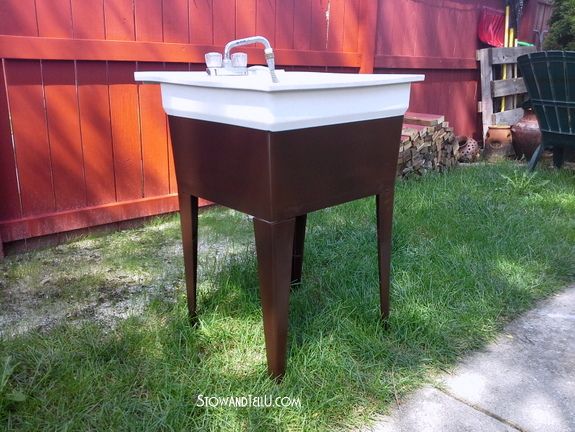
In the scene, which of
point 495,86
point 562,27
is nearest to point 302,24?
point 495,86

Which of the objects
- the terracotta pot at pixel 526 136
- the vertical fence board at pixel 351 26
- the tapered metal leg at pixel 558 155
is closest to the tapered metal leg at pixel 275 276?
the vertical fence board at pixel 351 26

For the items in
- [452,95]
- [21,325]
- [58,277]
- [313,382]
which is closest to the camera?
[313,382]

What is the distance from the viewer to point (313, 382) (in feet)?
5.73

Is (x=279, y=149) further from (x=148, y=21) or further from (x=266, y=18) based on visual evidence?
(x=266, y=18)

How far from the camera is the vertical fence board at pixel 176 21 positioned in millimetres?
3227

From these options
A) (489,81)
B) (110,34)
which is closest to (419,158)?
(489,81)

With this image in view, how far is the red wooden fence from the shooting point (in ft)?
8.98

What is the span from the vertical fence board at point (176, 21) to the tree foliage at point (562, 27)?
4081 mm

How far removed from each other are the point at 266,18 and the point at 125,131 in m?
1.32

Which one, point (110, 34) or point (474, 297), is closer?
point (474, 297)

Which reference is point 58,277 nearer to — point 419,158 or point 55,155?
point 55,155

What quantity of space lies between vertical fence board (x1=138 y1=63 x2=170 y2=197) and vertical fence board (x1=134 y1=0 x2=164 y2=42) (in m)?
0.16

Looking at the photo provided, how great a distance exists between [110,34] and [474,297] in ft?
7.75

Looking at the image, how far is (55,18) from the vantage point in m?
2.77
